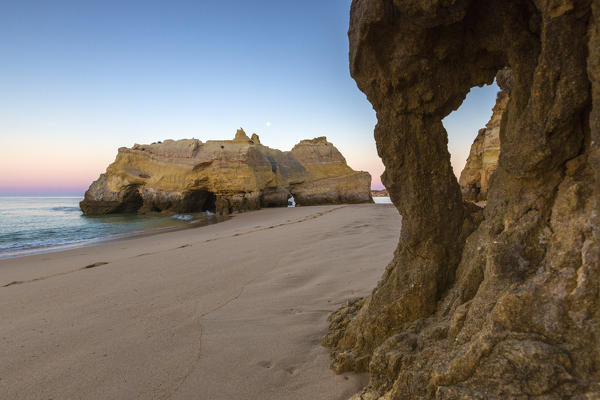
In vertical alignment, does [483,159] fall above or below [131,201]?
above

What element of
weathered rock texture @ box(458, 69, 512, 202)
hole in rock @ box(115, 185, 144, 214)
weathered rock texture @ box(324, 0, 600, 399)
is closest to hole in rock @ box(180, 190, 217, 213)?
hole in rock @ box(115, 185, 144, 214)

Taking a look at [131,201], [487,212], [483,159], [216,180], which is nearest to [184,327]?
[487,212]

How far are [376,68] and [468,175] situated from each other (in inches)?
705

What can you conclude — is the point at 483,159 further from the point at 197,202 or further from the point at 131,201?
the point at 131,201

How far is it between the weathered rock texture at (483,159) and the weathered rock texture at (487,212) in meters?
14.0

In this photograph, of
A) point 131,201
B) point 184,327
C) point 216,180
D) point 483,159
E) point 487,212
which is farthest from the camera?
point 131,201

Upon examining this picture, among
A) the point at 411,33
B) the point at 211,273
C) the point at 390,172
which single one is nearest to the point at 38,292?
the point at 211,273

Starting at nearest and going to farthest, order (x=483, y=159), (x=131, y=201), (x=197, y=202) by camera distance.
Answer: (x=483, y=159), (x=197, y=202), (x=131, y=201)

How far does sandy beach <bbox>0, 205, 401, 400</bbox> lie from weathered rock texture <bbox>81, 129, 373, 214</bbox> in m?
15.7

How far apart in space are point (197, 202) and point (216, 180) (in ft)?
11.3

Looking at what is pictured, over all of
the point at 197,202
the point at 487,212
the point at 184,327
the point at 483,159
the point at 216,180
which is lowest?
the point at 184,327

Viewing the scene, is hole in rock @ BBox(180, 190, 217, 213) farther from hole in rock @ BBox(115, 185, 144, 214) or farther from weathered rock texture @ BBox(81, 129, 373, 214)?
hole in rock @ BBox(115, 185, 144, 214)

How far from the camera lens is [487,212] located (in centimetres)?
158

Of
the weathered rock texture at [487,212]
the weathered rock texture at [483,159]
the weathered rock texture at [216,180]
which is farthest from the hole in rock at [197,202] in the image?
the weathered rock texture at [487,212]
